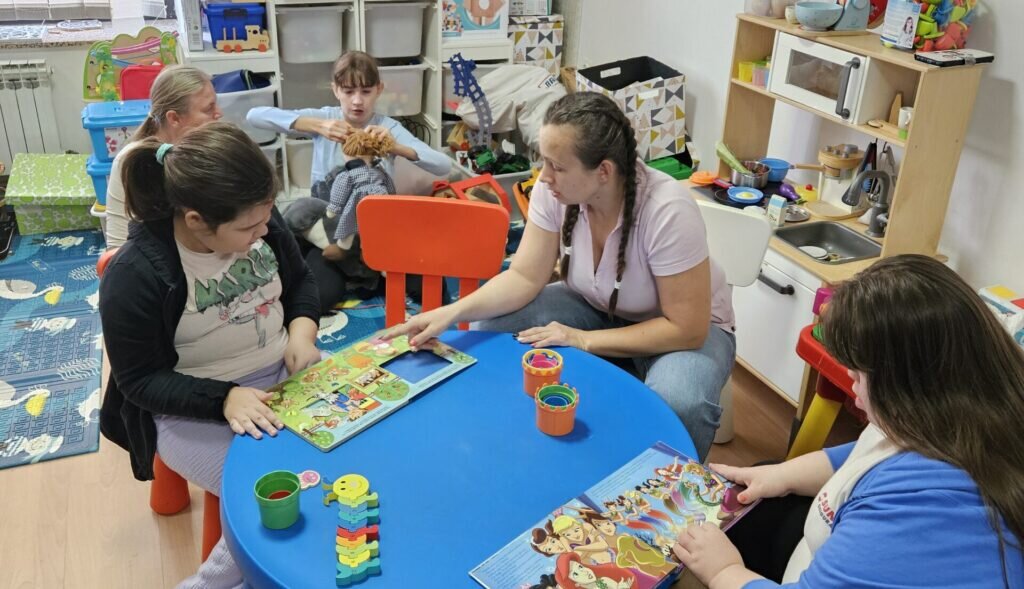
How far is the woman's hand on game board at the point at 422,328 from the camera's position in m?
1.74

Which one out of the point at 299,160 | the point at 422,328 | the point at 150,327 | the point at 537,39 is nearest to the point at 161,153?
the point at 150,327

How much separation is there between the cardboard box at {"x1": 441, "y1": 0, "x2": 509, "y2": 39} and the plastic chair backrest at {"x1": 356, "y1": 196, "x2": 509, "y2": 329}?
7.40 feet

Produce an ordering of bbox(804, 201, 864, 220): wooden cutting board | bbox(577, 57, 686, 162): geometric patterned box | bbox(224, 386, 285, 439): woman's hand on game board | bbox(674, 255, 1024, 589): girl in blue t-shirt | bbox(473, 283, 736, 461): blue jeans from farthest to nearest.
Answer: bbox(577, 57, 686, 162): geometric patterned box < bbox(804, 201, 864, 220): wooden cutting board < bbox(473, 283, 736, 461): blue jeans < bbox(224, 386, 285, 439): woman's hand on game board < bbox(674, 255, 1024, 589): girl in blue t-shirt

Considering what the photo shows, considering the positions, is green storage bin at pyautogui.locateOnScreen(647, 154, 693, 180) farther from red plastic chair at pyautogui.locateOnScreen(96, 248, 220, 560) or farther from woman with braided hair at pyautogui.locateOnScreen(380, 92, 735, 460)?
red plastic chair at pyautogui.locateOnScreen(96, 248, 220, 560)

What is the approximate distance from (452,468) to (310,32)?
9.91ft

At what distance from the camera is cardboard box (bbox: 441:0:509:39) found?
4012mm

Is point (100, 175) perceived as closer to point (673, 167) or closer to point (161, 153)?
point (161, 153)

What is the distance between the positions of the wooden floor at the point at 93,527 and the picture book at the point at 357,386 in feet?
2.61

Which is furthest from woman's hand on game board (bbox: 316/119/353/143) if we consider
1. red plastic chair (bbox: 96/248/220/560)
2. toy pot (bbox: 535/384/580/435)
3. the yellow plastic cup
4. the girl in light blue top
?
toy pot (bbox: 535/384/580/435)

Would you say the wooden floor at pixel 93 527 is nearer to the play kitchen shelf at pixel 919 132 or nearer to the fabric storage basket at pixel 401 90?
the play kitchen shelf at pixel 919 132

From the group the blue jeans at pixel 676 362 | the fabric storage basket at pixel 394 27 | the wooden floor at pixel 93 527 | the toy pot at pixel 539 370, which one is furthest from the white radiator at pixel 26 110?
the toy pot at pixel 539 370

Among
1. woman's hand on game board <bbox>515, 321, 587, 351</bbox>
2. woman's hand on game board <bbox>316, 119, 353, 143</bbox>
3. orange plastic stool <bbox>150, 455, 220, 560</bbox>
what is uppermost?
woman's hand on game board <bbox>316, 119, 353, 143</bbox>

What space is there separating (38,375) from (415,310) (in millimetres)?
1326

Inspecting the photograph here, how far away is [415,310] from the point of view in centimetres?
328
